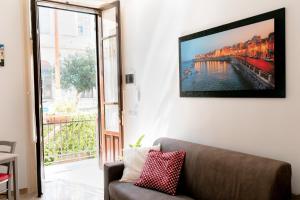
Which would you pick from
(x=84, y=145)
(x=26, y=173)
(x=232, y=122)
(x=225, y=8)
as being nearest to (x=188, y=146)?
(x=232, y=122)

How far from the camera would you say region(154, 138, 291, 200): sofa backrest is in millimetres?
1862

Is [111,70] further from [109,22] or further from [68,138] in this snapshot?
[68,138]

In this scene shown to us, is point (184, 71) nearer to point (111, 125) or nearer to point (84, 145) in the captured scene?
point (111, 125)

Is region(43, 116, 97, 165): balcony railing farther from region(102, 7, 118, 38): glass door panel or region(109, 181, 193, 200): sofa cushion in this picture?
region(109, 181, 193, 200): sofa cushion

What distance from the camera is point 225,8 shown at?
2.53 m

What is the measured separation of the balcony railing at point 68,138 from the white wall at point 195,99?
1.87m

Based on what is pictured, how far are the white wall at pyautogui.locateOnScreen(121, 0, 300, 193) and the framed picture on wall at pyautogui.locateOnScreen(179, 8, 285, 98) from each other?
63 millimetres

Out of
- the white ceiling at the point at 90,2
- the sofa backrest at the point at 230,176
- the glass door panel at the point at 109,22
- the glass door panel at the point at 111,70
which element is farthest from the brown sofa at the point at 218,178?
the white ceiling at the point at 90,2

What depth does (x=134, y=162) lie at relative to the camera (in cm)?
285

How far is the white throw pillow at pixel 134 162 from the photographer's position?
9.16 ft

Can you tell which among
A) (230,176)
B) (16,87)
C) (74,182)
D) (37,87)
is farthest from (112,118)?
(230,176)

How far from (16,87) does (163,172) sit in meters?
2.24

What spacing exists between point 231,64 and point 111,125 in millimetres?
2372

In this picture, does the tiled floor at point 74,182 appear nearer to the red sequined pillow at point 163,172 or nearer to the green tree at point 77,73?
the red sequined pillow at point 163,172
